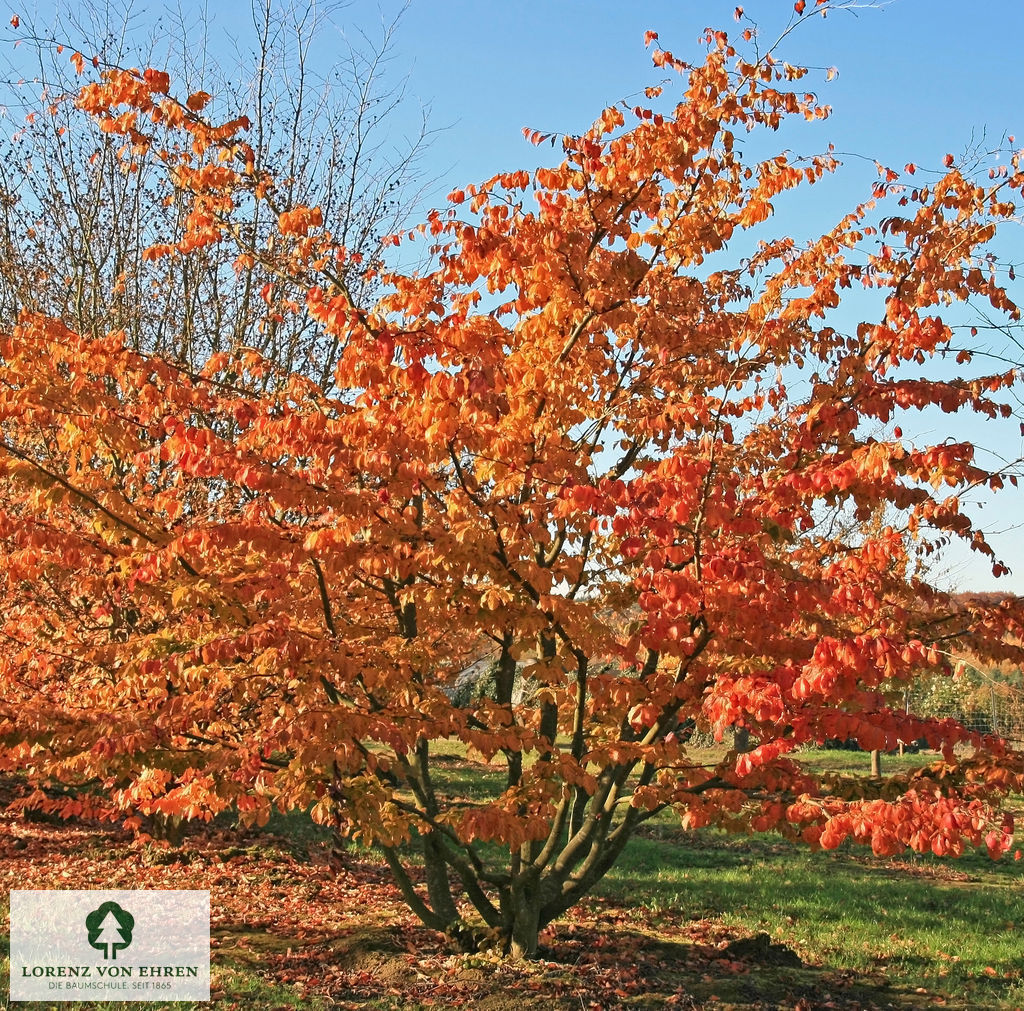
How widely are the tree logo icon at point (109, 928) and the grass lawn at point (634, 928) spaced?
67 centimetres

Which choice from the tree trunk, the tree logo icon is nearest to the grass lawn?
the tree trunk

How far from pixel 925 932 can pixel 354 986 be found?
5238mm

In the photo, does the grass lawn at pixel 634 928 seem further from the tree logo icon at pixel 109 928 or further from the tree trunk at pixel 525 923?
the tree logo icon at pixel 109 928

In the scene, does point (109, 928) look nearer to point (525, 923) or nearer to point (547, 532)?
point (525, 923)

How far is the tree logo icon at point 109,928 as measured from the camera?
20.9 feet

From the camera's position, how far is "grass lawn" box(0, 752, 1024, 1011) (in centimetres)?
584

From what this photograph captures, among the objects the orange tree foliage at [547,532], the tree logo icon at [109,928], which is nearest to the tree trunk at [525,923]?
the orange tree foliage at [547,532]

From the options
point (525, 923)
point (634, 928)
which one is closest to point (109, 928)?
point (525, 923)

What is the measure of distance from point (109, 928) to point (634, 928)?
13.7 feet

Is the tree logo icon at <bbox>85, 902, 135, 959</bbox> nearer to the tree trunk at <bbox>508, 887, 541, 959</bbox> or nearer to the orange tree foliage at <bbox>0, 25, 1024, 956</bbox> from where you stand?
the orange tree foliage at <bbox>0, 25, 1024, 956</bbox>

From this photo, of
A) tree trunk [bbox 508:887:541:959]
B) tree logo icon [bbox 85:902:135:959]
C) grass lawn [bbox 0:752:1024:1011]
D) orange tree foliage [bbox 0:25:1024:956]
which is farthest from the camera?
tree logo icon [bbox 85:902:135:959]

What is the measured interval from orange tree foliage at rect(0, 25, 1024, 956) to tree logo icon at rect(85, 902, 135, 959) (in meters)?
0.99

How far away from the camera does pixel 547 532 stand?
15.8 ft

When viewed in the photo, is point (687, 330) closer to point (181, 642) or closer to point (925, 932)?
point (181, 642)
